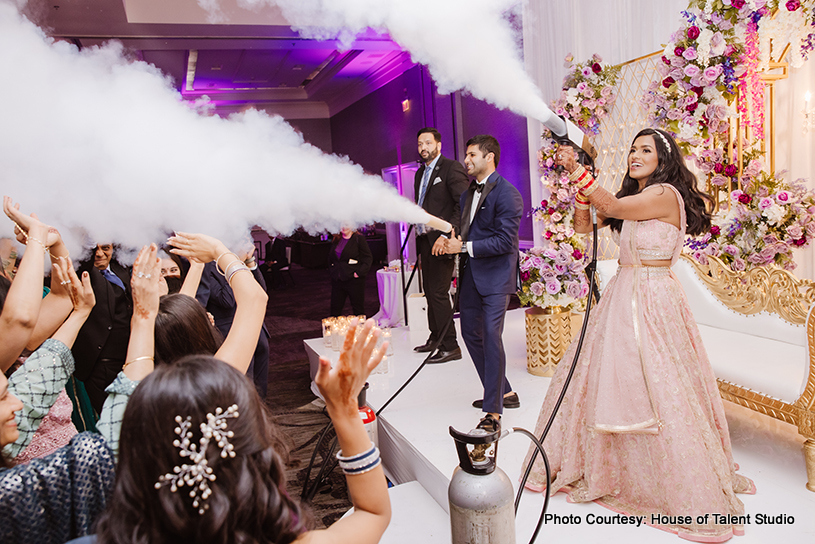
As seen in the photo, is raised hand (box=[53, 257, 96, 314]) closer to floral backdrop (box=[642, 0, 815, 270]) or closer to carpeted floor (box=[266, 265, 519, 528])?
carpeted floor (box=[266, 265, 519, 528])

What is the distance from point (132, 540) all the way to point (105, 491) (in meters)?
0.19

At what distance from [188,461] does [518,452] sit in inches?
89.5

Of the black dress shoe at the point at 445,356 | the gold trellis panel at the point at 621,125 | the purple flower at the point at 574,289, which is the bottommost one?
the black dress shoe at the point at 445,356

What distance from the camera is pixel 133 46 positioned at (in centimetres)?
658

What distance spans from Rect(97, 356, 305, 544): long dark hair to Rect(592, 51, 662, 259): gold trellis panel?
15.6 ft

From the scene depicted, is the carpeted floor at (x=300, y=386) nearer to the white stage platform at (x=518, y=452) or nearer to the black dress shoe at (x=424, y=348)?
the white stage platform at (x=518, y=452)

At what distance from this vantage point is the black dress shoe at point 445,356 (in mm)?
4574

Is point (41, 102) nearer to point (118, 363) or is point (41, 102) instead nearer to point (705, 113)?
point (118, 363)

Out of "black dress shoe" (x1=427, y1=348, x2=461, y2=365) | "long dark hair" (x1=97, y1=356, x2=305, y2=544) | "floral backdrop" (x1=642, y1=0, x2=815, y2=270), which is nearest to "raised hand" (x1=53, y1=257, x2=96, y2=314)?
"long dark hair" (x1=97, y1=356, x2=305, y2=544)

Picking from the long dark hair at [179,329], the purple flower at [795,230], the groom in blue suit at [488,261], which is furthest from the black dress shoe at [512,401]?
the long dark hair at [179,329]

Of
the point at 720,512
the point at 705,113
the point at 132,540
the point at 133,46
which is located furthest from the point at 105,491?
the point at 133,46

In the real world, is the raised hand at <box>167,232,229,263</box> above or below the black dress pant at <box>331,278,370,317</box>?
above

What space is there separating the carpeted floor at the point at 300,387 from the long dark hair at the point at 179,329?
0.52m

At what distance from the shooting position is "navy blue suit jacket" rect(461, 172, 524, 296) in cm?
316
